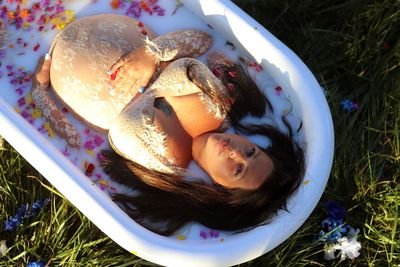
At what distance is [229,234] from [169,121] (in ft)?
1.58

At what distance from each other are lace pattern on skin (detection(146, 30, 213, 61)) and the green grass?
1.19ft

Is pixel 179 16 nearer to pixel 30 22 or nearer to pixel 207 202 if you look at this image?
pixel 30 22

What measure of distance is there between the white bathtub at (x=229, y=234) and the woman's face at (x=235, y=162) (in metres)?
0.15

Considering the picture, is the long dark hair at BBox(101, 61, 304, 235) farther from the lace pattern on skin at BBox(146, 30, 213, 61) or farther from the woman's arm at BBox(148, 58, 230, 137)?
the lace pattern on skin at BBox(146, 30, 213, 61)

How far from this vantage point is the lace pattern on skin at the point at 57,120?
231 centimetres

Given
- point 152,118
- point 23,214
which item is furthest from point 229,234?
point 23,214

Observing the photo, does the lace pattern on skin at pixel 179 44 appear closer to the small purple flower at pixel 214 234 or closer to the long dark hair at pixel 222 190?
the long dark hair at pixel 222 190

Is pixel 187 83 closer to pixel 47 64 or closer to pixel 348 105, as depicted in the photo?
pixel 47 64

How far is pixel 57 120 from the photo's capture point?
7.59ft

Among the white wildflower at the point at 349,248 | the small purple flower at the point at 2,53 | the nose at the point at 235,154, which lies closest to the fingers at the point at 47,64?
the small purple flower at the point at 2,53

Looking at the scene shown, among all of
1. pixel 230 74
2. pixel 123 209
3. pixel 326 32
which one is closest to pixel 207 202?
pixel 123 209

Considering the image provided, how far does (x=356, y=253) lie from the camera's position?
89.4 inches

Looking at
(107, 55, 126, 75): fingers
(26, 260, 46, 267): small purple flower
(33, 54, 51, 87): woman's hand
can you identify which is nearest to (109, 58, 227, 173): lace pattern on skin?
(107, 55, 126, 75): fingers

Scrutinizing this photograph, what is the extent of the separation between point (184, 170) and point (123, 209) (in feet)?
0.95
